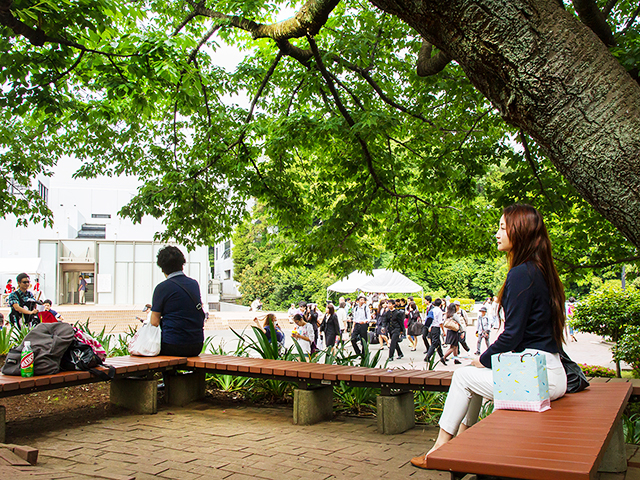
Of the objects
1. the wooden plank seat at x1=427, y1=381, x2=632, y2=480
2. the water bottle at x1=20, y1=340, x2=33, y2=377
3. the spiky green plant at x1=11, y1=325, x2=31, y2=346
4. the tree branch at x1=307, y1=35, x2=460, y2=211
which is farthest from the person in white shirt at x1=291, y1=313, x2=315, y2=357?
the wooden plank seat at x1=427, y1=381, x2=632, y2=480

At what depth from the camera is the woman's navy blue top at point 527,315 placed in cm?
288

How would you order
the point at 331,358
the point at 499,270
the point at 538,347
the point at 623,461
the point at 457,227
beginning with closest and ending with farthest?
1. the point at 538,347
2. the point at 623,461
3. the point at 331,358
4. the point at 457,227
5. the point at 499,270

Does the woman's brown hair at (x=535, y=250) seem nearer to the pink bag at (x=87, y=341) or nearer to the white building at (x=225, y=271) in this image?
the pink bag at (x=87, y=341)

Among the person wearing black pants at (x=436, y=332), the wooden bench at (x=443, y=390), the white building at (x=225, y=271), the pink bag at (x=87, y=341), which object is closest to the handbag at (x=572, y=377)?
the wooden bench at (x=443, y=390)

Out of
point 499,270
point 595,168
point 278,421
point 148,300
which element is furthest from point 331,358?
point 499,270

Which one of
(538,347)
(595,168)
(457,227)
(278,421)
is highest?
(457,227)

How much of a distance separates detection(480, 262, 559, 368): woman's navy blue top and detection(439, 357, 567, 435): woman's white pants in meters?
0.11

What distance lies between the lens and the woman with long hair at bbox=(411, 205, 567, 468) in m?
2.90

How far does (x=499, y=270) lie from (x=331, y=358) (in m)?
40.2

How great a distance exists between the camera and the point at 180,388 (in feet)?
19.6

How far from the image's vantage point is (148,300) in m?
32.1

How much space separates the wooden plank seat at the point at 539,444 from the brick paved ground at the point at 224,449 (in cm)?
119

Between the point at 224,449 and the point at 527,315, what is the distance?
8.53 ft

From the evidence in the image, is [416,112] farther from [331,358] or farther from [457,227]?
[331,358]
